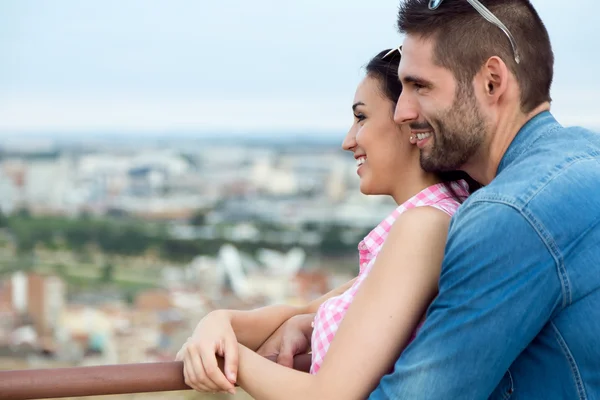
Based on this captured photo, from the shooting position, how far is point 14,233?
46.0 m

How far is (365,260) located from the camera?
51.3 inches

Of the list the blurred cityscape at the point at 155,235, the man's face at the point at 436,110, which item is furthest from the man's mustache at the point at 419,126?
the blurred cityscape at the point at 155,235

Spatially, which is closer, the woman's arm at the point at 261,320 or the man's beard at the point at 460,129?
the man's beard at the point at 460,129

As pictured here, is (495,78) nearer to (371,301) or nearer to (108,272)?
(371,301)

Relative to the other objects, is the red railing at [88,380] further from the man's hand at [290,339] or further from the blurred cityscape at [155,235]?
the blurred cityscape at [155,235]

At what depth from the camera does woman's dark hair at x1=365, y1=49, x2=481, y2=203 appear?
4.25ft

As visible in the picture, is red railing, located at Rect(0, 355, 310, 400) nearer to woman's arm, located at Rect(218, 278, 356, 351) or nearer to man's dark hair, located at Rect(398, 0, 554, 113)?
woman's arm, located at Rect(218, 278, 356, 351)

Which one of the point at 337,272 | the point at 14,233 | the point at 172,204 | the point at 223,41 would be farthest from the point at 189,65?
the point at 337,272

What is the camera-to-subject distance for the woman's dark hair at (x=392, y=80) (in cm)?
130

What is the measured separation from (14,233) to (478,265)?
4789 cm

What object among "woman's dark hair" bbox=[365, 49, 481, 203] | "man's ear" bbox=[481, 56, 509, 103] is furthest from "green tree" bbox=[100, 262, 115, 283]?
"man's ear" bbox=[481, 56, 509, 103]

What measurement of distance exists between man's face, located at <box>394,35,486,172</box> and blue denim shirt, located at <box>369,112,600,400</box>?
0.57ft

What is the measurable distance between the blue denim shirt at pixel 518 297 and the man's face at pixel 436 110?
6.8 inches

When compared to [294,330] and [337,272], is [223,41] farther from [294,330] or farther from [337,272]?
[294,330]
